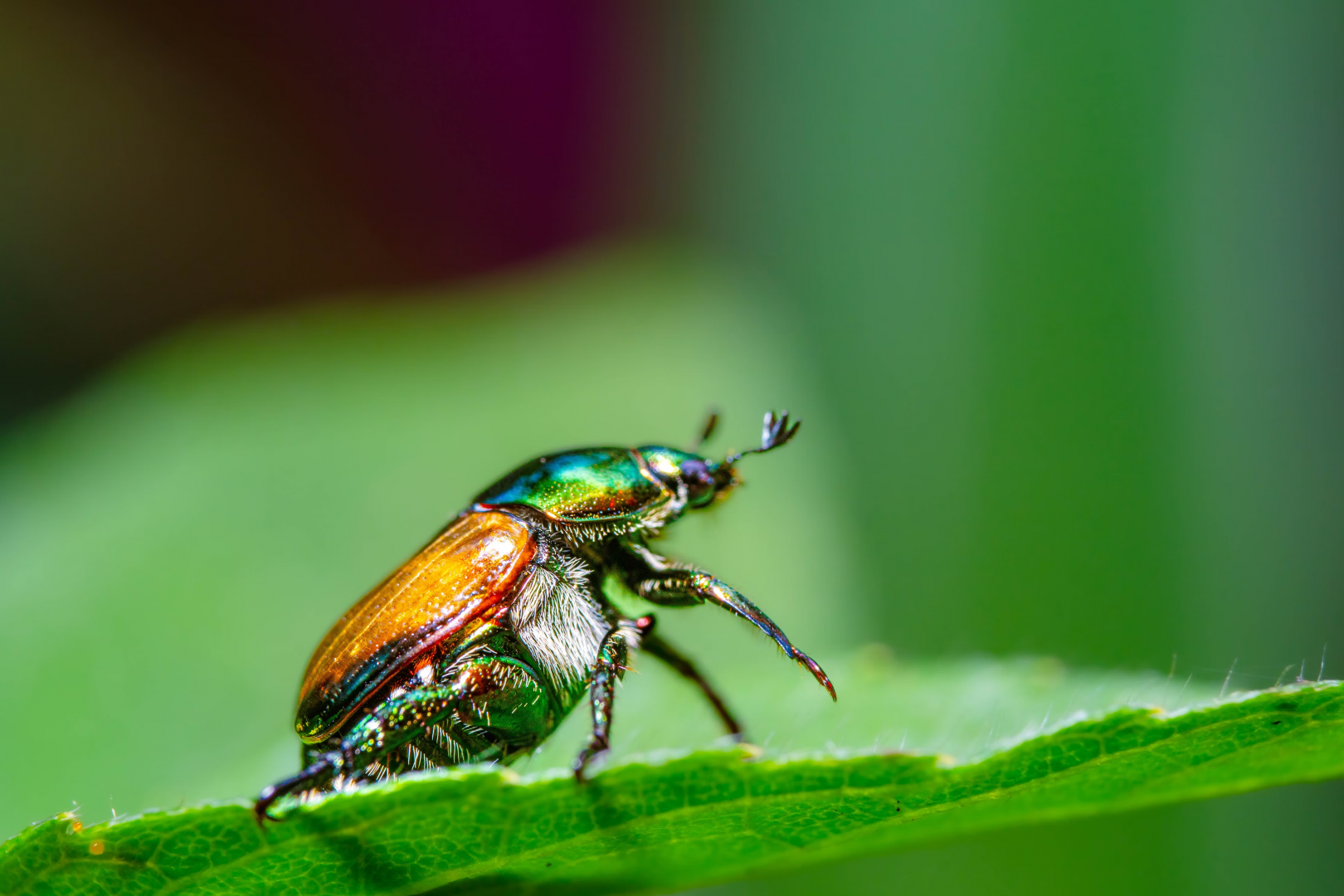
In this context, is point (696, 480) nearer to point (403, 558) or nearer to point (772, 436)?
point (772, 436)

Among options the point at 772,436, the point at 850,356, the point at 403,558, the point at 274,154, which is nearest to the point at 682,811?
the point at 772,436

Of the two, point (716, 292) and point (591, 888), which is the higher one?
point (716, 292)

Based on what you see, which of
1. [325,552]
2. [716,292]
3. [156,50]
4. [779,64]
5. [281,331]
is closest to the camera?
[325,552]

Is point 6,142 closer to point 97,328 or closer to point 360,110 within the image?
point 97,328

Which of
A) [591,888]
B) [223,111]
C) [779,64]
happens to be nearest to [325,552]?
[591,888]

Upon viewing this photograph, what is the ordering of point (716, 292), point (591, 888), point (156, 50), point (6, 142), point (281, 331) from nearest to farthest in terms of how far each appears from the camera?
point (591, 888) → point (281, 331) → point (716, 292) → point (6, 142) → point (156, 50)

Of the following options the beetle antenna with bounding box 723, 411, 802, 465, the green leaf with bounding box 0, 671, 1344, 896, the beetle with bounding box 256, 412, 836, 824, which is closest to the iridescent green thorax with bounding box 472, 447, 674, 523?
the beetle with bounding box 256, 412, 836, 824
